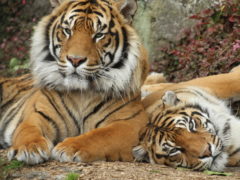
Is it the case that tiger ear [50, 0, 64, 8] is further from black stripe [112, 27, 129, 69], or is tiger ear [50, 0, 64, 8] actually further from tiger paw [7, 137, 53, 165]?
Result: tiger paw [7, 137, 53, 165]

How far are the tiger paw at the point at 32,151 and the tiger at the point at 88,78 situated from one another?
14cm

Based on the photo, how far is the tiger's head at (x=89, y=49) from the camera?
4.57 m

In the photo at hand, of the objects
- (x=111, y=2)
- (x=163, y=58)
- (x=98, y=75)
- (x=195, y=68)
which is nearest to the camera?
(x=98, y=75)

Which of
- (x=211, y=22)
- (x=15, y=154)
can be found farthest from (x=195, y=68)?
(x=15, y=154)

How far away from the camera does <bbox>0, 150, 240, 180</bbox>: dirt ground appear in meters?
3.80

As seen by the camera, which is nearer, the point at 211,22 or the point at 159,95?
the point at 159,95

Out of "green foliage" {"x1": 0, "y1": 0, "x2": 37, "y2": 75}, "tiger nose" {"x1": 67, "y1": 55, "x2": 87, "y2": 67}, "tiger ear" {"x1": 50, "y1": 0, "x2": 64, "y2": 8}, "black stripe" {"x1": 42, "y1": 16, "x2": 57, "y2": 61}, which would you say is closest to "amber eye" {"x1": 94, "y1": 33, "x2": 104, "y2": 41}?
"tiger nose" {"x1": 67, "y1": 55, "x2": 87, "y2": 67}

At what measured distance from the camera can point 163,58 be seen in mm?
7977

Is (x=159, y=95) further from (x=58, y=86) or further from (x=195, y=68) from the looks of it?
(x=195, y=68)

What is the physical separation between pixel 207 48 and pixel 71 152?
11.6 feet

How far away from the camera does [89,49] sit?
14.9 ft

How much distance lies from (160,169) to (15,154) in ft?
3.65

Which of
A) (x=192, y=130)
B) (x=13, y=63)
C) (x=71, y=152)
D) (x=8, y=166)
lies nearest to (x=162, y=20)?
(x=13, y=63)

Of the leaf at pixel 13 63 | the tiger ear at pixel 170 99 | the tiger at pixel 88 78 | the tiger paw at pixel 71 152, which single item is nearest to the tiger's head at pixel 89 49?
the tiger at pixel 88 78
